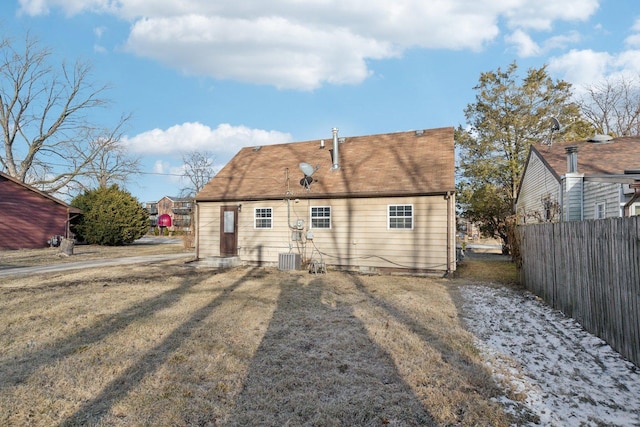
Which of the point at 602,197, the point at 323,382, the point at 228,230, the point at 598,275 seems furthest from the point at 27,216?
the point at 602,197

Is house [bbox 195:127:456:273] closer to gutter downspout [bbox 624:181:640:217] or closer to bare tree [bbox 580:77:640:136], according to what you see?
gutter downspout [bbox 624:181:640:217]

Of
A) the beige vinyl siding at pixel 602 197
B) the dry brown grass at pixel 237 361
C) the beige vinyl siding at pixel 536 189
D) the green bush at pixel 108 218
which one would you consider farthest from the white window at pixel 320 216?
the green bush at pixel 108 218

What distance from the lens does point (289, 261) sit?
43.0 ft

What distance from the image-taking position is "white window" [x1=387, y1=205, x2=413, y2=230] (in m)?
12.3

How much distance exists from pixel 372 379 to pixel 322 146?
1319 centimetres

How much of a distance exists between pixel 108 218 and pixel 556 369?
26940 millimetres

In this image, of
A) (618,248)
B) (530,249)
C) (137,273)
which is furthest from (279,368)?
(137,273)

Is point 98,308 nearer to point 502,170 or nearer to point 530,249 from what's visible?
point 530,249

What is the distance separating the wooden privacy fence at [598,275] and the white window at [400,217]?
4.34 metres

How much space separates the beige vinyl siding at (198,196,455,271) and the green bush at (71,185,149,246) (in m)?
13.4

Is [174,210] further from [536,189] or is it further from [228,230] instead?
[536,189]

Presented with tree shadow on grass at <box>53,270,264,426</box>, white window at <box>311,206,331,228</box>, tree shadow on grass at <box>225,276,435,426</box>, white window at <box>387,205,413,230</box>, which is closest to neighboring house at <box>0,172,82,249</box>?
white window at <box>311,206,331,228</box>

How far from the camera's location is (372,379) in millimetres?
4031

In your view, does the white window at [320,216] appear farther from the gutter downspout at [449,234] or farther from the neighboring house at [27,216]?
the neighboring house at [27,216]
